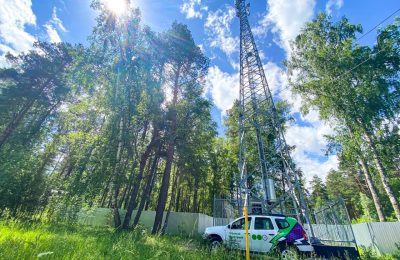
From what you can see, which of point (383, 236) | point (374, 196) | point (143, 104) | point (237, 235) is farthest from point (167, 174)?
point (374, 196)

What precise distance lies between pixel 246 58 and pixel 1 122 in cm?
2058

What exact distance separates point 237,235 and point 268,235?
1212mm

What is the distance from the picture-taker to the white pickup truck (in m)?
6.88

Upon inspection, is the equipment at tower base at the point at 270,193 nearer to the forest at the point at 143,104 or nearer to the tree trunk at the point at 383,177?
the forest at the point at 143,104

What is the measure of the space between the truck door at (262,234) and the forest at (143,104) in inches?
220

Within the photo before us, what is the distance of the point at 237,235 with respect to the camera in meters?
8.02

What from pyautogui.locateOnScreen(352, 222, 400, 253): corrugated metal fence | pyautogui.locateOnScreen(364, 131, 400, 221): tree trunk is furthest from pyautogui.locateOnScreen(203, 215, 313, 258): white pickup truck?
pyautogui.locateOnScreen(364, 131, 400, 221): tree trunk

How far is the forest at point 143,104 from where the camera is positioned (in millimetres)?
11727

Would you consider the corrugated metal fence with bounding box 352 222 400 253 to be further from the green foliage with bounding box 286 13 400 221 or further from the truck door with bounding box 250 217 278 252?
the truck door with bounding box 250 217 278 252

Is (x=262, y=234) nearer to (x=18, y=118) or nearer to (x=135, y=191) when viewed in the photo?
(x=135, y=191)

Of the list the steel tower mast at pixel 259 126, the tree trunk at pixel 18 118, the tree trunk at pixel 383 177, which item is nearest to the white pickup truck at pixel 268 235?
the steel tower mast at pixel 259 126

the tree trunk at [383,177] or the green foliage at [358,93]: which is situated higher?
the green foliage at [358,93]

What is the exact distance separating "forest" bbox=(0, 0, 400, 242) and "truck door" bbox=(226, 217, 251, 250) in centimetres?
593

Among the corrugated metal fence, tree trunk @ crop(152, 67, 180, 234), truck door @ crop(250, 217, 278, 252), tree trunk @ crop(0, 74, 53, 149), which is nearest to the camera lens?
truck door @ crop(250, 217, 278, 252)
